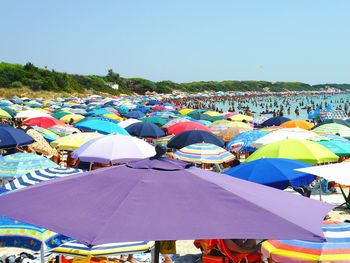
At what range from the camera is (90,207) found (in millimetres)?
2516

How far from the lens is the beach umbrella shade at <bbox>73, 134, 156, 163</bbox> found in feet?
24.6

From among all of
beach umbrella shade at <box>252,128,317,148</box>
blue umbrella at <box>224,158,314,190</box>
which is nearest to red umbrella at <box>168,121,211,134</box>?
beach umbrella shade at <box>252,128,317,148</box>

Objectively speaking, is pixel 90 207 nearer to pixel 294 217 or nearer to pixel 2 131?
pixel 294 217

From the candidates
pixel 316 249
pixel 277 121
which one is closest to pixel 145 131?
pixel 277 121

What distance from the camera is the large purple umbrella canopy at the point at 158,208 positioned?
2.31m

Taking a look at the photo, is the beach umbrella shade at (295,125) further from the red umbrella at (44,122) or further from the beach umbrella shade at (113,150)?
the beach umbrella shade at (113,150)

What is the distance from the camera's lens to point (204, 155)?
951 centimetres

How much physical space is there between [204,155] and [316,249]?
19.1ft

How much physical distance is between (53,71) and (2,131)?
204 feet

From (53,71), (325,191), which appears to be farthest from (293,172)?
(53,71)

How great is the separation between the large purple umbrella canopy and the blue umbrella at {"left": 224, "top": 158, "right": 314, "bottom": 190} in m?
3.29

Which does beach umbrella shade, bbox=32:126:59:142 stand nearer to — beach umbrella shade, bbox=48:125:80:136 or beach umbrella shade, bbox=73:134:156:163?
beach umbrella shade, bbox=48:125:80:136

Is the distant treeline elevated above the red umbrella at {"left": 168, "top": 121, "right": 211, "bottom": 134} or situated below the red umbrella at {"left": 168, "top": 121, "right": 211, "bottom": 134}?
above

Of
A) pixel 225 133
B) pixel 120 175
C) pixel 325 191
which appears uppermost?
pixel 120 175
